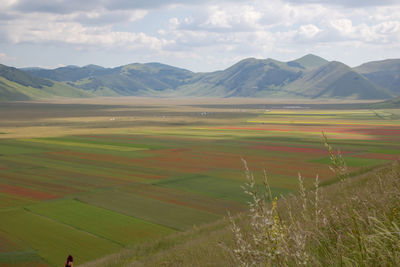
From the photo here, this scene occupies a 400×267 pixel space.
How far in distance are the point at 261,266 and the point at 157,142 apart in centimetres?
7587

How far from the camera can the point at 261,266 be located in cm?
544

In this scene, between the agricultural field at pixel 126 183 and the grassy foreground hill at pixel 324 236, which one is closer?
the grassy foreground hill at pixel 324 236

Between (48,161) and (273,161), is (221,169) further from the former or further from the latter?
(48,161)

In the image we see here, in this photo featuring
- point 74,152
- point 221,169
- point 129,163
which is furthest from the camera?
point 74,152

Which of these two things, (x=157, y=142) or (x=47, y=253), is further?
(x=157, y=142)

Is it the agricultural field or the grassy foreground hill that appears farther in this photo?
the agricultural field

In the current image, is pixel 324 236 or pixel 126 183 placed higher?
pixel 324 236

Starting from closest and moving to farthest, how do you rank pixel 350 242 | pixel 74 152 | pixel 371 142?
pixel 350 242
pixel 74 152
pixel 371 142

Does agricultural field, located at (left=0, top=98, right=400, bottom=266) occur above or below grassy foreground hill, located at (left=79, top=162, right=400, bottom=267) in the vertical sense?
below


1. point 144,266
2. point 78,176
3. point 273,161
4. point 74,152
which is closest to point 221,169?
point 273,161

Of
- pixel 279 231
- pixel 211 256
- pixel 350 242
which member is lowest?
pixel 211 256

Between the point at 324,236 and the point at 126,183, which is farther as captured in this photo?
the point at 126,183

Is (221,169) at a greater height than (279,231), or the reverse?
(279,231)

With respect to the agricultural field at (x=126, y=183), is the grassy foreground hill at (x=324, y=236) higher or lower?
higher
